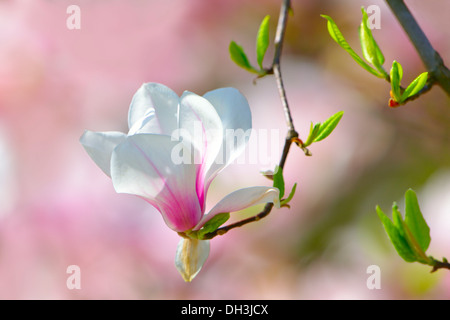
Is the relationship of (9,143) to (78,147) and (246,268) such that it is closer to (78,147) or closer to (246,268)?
(78,147)

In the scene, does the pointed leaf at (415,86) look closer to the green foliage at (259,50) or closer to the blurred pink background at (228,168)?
the green foliage at (259,50)

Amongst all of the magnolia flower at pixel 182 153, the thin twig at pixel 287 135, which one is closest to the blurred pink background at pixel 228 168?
the thin twig at pixel 287 135

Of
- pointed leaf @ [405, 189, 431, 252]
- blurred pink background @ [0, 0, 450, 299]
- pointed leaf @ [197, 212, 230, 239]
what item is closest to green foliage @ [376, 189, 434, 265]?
pointed leaf @ [405, 189, 431, 252]

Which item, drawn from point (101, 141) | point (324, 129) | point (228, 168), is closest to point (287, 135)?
point (324, 129)

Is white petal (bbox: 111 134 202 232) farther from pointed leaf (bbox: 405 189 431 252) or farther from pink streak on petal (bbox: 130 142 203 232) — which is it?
pointed leaf (bbox: 405 189 431 252)

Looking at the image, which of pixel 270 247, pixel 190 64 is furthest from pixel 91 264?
pixel 190 64

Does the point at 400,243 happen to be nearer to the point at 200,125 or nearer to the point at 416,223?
the point at 416,223
